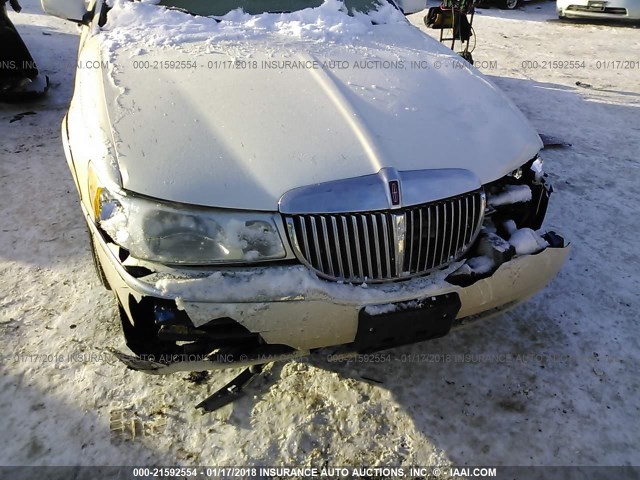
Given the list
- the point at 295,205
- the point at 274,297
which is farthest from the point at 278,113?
the point at 274,297

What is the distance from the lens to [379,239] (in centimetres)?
174

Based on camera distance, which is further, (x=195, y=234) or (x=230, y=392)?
(x=230, y=392)

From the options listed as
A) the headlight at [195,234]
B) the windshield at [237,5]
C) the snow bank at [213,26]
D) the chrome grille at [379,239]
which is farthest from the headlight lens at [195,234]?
the windshield at [237,5]

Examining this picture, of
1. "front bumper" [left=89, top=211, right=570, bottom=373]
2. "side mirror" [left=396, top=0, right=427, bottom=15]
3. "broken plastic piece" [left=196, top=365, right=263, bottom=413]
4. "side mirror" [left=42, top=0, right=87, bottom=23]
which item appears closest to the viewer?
"front bumper" [left=89, top=211, right=570, bottom=373]

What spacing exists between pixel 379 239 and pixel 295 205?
31 centimetres

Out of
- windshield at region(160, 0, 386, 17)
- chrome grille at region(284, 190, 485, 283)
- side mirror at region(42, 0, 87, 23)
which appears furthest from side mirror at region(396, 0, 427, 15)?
chrome grille at region(284, 190, 485, 283)

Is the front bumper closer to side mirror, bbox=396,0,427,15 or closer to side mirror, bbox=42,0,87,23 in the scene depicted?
side mirror, bbox=42,0,87,23

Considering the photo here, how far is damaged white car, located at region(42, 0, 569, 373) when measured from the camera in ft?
5.53

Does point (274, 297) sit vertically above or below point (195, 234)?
below

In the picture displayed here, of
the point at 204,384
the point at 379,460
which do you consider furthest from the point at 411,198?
the point at 204,384

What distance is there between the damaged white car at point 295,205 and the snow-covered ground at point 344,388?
341mm

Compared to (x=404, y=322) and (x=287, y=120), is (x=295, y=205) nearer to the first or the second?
(x=287, y=120)

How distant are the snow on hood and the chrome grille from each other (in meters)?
0.15

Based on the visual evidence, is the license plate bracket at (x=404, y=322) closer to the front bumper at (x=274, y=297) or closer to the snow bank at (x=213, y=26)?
the front bumper at (x=274, y=297)
